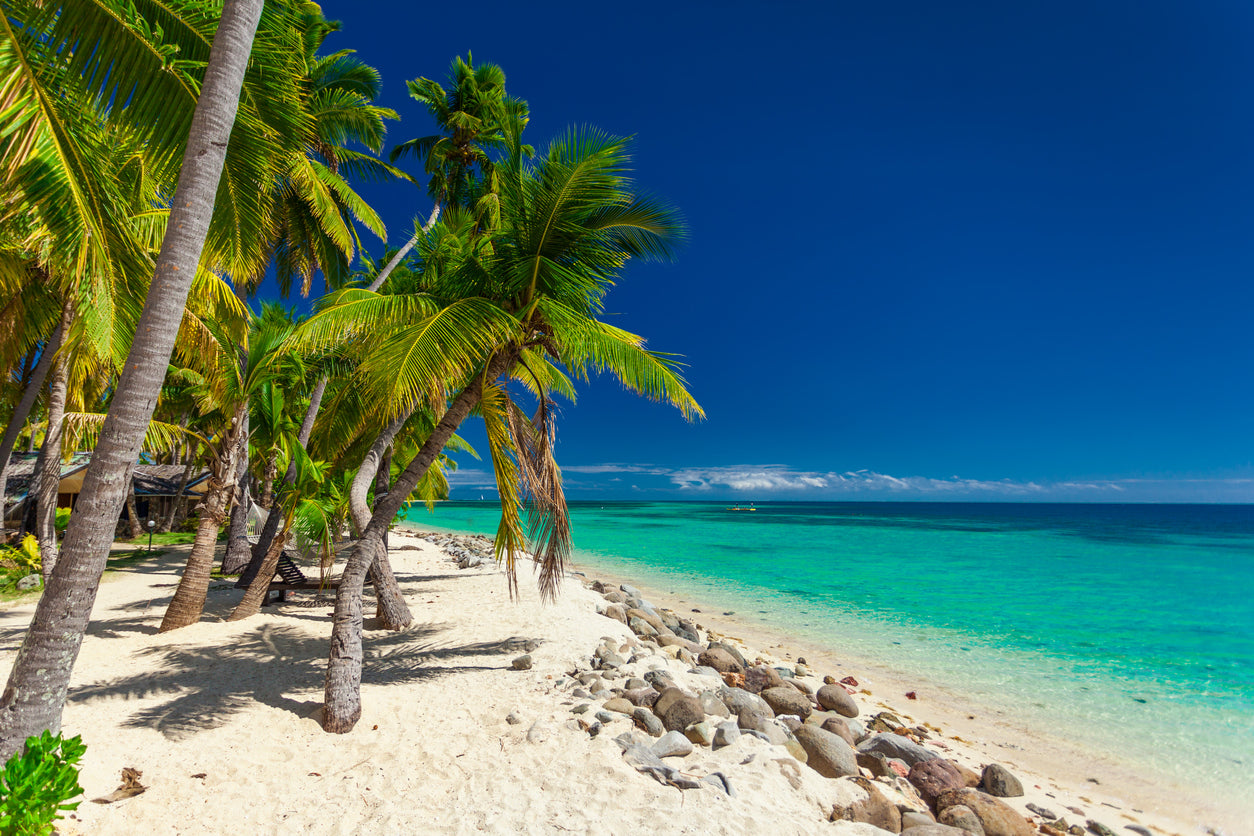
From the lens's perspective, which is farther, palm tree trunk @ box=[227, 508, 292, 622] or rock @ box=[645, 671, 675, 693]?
palm tree trunk @ box=[227, 508, 292, 622]

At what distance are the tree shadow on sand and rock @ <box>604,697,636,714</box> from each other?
1899mm

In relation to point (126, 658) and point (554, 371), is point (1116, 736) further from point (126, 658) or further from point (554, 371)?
point (126, 658)

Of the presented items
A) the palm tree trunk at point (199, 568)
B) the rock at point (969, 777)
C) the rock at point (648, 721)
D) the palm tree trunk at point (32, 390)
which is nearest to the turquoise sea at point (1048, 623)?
the rock at point (969, 777)

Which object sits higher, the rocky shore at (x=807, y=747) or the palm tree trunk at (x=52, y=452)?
the palm tree trunk at (x=52, y=452)

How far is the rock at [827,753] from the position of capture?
183 inches

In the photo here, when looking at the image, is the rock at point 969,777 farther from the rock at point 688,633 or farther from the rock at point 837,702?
the rock at point 688,633

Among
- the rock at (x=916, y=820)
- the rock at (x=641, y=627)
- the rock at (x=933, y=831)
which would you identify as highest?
the rock at (x=933, y=831)

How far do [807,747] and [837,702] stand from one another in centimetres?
199

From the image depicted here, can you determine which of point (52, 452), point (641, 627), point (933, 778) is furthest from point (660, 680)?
point (52, 452)

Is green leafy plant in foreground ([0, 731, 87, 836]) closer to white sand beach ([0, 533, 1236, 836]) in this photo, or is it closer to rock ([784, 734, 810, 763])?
white sand beach ([0, 533, 1236, 836])

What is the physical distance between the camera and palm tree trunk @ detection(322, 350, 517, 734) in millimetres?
4961

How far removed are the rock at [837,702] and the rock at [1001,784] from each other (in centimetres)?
161

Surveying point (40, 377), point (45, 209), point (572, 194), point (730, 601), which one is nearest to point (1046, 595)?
point (730, 601)

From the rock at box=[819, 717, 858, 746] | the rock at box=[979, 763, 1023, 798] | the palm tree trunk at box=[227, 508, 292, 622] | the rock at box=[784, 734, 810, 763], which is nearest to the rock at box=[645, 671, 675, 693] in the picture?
the rock at box=[784, 734, 810, 763]
